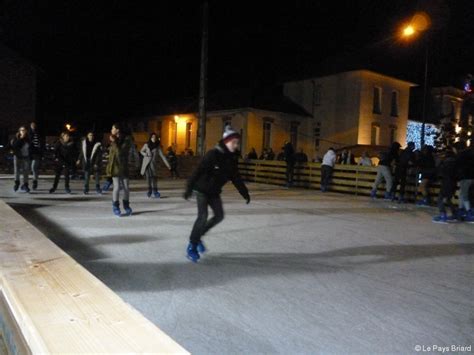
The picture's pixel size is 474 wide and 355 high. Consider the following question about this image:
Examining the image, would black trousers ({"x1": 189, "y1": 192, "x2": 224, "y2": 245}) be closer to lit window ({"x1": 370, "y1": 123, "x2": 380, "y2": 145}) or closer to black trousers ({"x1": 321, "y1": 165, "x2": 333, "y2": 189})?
black trousers ({"x1": 321, "y1": 165, "x2": 333, "y2": 189})

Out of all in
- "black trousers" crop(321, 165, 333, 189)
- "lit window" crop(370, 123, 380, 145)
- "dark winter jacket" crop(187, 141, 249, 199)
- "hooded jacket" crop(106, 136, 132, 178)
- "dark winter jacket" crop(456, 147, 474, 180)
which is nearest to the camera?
"dark winter jacket" crop(187, 141, 249, 199)

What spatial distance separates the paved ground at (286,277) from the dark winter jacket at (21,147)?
9.43 ft

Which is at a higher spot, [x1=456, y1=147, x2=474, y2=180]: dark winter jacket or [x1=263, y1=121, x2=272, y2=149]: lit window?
[x1=263, y1=121, x2=272, y2=149]: lit window

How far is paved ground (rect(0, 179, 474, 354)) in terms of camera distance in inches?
139

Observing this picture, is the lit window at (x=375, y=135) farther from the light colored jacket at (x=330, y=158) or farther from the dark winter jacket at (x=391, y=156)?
the dark winter jacket at (x=391, y=156)

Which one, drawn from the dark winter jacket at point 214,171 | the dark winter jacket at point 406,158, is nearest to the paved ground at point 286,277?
the dark winter jacket at point 214,171

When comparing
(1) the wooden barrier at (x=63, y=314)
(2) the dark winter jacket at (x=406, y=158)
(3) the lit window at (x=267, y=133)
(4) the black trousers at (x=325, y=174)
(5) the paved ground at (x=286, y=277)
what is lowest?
(5) the paved ground at (x=286, y=277)

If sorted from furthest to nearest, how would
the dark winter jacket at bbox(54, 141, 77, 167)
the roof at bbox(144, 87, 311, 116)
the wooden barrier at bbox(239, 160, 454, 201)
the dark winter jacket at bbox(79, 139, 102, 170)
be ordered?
the roof at bbox(144, 87, 311, 116), the wooden barrier at bbox(239, 160, 454, 201), the dark winter jacket at bbox(54, 141, 77, 167), the dark winter jacket at bbox(79, 139, 102, 170)

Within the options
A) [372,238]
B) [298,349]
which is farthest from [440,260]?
[298,349]

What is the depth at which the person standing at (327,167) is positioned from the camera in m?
16.8

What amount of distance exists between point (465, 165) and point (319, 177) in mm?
8338

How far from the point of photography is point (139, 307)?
401 cm

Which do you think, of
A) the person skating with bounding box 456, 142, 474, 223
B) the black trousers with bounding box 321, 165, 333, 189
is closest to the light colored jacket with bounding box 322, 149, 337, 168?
the black trousers with bounding box 321, 165, 333, 189

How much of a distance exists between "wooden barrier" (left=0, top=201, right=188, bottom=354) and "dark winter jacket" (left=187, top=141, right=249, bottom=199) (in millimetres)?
1973
